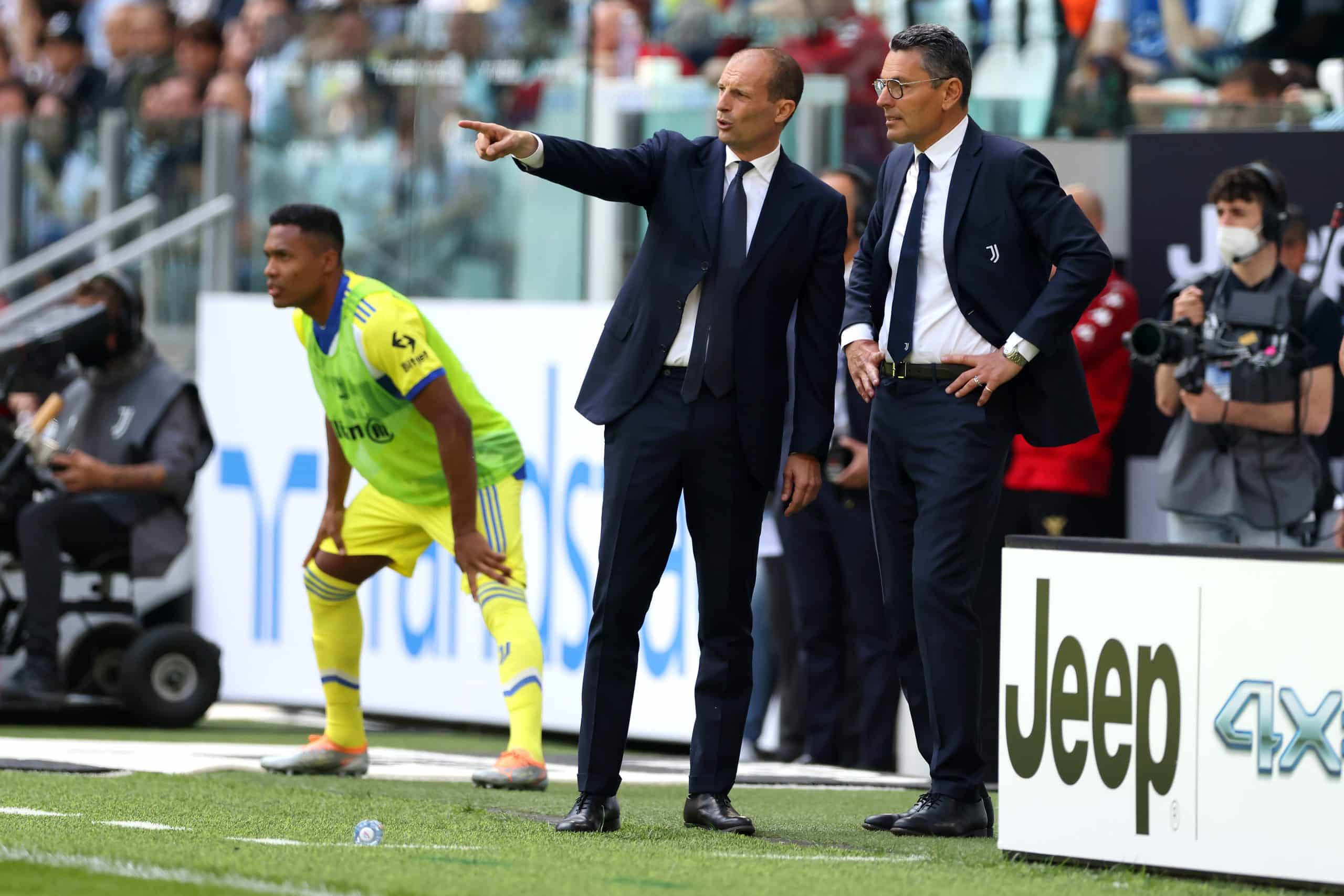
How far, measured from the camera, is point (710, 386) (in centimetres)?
558

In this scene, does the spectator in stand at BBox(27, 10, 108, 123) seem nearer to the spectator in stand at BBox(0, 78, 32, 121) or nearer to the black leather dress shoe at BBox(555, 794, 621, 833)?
the spectator in stand at BBox(0, 78, 32, 121)

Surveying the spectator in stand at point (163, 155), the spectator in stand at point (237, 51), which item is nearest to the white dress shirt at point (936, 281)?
the spectator in stand at point (163, 155)

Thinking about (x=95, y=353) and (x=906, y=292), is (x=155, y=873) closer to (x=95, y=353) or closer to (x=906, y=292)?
(x=906, y=292)

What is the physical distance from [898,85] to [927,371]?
0.76m

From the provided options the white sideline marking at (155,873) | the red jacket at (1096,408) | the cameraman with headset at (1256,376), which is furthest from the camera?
the red jacket at (1096,408)

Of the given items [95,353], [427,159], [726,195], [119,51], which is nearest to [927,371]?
[726,195]

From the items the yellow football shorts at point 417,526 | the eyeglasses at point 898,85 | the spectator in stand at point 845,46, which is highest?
the spectator in stand at point 845,46

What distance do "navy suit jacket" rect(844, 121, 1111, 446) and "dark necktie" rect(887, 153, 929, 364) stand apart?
9 cm

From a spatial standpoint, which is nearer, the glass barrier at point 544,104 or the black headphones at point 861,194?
the black headphones at point 861,194

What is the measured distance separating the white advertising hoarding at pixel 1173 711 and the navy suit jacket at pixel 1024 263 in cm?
74

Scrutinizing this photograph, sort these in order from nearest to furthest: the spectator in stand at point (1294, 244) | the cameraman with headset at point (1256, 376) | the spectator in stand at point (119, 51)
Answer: the cameraman with headset at point (1256, 376) → the spectator in stand at point (1294, 244) → the spectator in stand at point (119, 51)

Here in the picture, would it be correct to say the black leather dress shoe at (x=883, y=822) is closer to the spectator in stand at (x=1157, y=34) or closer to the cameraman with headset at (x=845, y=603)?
the cameraman with headset at (x=845, y=603)

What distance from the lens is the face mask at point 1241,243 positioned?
25.3ft

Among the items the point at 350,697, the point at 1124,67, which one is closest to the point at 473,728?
the point at 350,697
